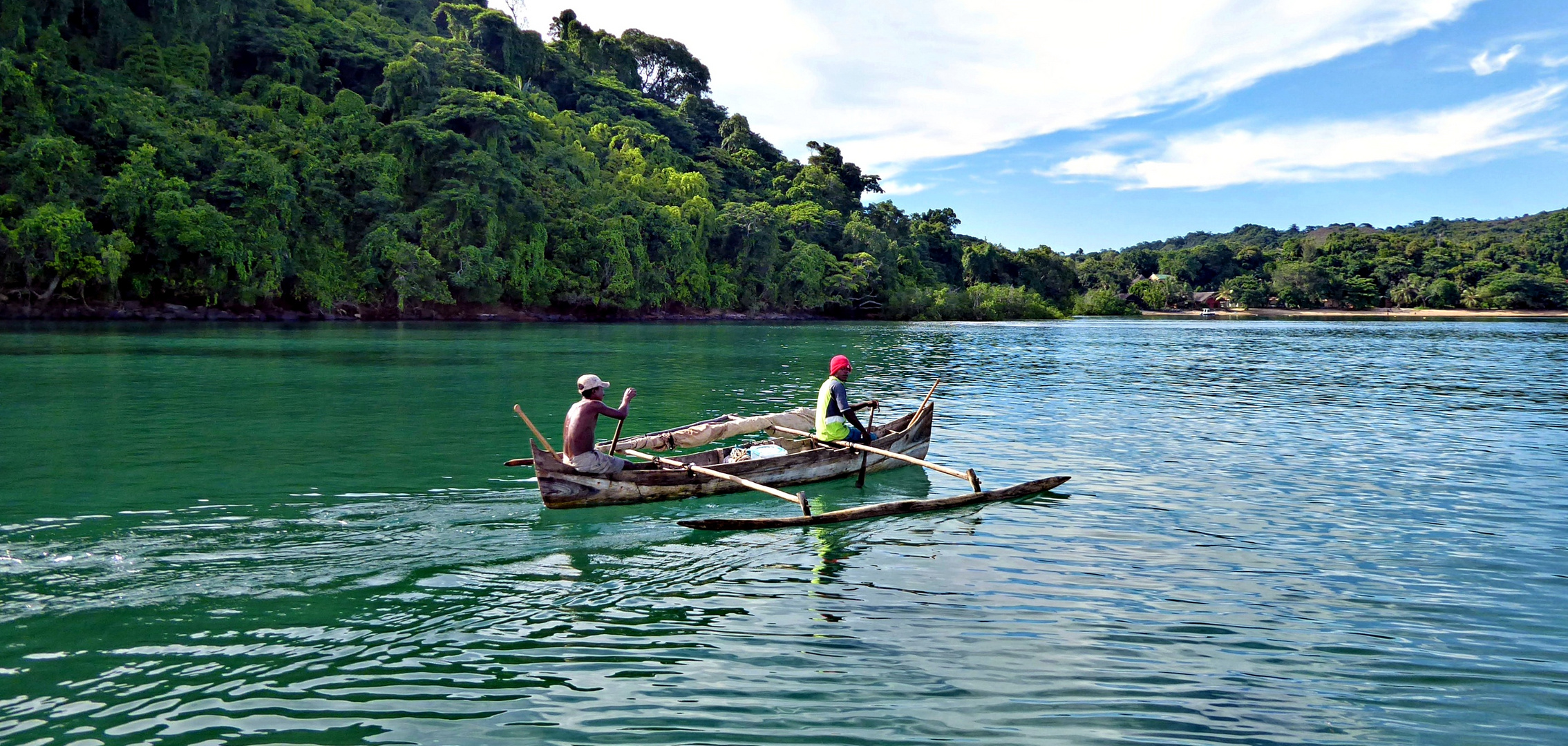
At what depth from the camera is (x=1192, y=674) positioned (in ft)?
21.0

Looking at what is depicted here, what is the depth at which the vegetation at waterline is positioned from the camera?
49.9 meters

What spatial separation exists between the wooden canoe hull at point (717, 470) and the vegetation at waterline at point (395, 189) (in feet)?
160

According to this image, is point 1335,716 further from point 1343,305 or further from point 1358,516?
point 1343,305

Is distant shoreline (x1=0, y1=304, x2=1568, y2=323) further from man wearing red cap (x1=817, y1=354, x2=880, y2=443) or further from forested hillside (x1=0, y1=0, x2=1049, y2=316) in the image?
man wearing red cap (x1=817, y1=354, x2=880, y2=443)

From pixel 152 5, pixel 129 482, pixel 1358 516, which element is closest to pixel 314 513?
pixel 129 482

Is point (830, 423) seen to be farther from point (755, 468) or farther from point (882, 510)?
point (882, 510)

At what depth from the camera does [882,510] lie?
10.8m

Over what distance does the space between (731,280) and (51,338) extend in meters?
56.7

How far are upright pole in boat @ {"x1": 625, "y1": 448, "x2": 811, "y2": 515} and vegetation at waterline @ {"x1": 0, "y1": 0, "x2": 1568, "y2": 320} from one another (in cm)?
4804

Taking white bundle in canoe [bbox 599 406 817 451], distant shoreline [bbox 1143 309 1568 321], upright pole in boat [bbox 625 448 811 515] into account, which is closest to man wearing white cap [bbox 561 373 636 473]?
upright pole in boat [bbox 625 448 811 515]

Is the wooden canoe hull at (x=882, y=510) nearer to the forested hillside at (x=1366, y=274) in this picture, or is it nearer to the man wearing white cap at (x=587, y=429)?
the man wearing white cap at (x=587, y=429)

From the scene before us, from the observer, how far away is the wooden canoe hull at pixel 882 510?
32.1 ft

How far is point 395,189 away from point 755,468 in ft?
198

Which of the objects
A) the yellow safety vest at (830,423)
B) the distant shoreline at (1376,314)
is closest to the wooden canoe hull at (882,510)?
the yellow safety vest at (830,423)
